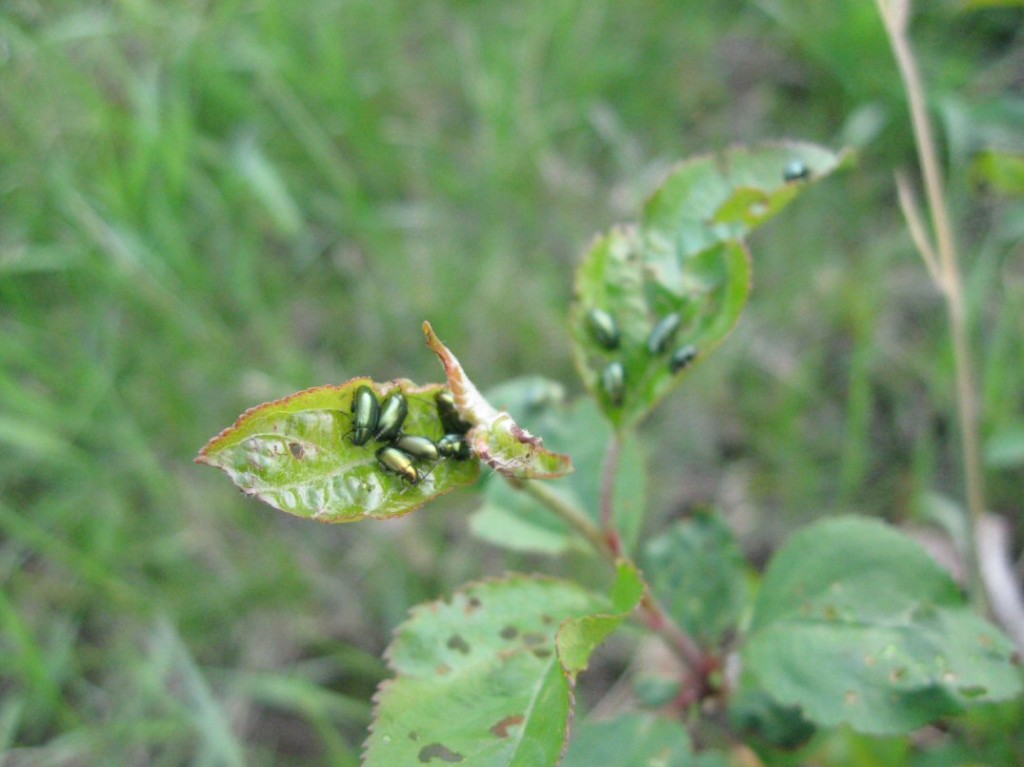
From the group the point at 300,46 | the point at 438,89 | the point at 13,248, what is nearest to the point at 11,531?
the point at 13,248

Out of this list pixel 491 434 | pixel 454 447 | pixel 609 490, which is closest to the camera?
pixel 491 434

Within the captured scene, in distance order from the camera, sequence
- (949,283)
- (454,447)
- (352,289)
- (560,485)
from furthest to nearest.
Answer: (352,289)
(949,283)
(560,485)
(454,447)

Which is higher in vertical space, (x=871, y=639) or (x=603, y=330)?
(x=603, y=330)

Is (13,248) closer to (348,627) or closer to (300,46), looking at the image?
(300,46)

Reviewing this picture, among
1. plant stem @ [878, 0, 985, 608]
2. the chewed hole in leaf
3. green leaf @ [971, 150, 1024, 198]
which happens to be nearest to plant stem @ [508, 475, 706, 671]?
the chewed hole in leaf

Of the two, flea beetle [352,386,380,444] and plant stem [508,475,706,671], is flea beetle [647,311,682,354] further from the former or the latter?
flea beetle [352,386,380,444]

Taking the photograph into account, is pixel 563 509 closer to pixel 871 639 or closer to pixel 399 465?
pixel 399 465

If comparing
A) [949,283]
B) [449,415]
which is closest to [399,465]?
[449,415]

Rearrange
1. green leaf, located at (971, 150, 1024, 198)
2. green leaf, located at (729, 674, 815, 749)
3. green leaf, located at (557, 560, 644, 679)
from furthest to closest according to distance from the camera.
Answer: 1. green leaf, located at (971, 150, 1024, 198)
2. green leaf, located at (729, 674, 815, 749)
3. green leaf, located at (557, 560, 644, 679)
